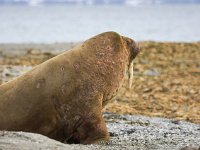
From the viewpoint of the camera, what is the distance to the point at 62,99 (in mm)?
7152

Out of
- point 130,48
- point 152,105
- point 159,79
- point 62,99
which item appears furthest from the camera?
point 159,79

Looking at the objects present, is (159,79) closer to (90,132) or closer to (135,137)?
(135,137)

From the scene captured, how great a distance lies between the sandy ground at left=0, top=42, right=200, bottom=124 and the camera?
37.3ft

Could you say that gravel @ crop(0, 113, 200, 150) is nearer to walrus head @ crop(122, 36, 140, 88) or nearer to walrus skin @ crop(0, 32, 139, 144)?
walrus skin @ crop(0, 32, 139, 144)

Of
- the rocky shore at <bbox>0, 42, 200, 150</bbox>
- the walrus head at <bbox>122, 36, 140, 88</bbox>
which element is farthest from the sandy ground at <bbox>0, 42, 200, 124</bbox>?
the walrus head at <bbox>122, 36, 140, 88</bbox>

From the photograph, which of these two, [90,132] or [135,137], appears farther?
[135,137]

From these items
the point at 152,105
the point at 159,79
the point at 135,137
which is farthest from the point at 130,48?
the point at 159,79

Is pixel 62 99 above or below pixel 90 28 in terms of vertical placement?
above

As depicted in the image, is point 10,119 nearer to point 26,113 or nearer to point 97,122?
point 26,113

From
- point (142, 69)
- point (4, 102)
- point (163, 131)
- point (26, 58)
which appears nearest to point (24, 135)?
point (4, 102)

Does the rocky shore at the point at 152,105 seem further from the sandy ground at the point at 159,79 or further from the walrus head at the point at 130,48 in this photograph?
the walrus head at the point at 130,48

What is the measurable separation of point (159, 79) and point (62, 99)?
864 cm

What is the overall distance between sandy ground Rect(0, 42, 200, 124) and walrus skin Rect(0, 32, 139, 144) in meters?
3.24

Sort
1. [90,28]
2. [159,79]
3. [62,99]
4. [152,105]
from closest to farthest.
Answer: [62,99] < [152,105] < [159,79] < [90,28]
